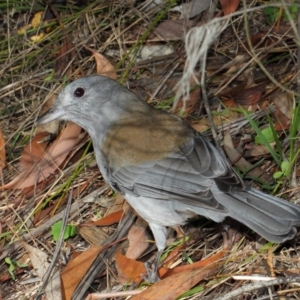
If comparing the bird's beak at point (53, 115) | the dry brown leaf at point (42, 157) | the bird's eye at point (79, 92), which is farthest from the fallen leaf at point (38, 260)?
the bird's eye at point (79, 92)

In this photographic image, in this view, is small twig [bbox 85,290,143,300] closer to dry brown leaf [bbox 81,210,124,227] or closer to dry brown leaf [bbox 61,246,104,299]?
dry brown leaf [bbox 61,246,104,299]

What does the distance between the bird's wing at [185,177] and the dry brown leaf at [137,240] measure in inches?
14.3

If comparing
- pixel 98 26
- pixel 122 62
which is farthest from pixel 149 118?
pixel 98 26

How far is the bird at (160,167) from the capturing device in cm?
468

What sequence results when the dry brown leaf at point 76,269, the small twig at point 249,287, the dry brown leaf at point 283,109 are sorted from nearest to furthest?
the small twig at point 249,287 < the dry brown leaf at point 76,269 < the dry brown leaf at point 283,109

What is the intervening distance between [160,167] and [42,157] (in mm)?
1488

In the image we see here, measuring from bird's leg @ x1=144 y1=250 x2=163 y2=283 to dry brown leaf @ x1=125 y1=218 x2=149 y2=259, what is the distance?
197 mm

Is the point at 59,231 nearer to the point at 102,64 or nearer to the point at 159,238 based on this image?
the point at 159,238

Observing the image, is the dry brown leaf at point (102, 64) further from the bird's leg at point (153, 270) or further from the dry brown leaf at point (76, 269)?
the bird's leg at point (153, 270)

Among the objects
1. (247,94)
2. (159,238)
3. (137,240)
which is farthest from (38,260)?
(247,94)

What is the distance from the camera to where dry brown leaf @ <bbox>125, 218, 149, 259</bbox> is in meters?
5.32

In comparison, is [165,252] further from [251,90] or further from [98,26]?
[98,26]

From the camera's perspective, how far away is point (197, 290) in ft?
15.3

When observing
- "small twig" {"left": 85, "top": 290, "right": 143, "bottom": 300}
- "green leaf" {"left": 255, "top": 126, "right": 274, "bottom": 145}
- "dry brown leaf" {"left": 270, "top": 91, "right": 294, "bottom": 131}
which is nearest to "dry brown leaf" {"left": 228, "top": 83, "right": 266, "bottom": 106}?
"dry brown leaf" {"left": 270, "top": 91, "right": 294, "bottom": 131}
